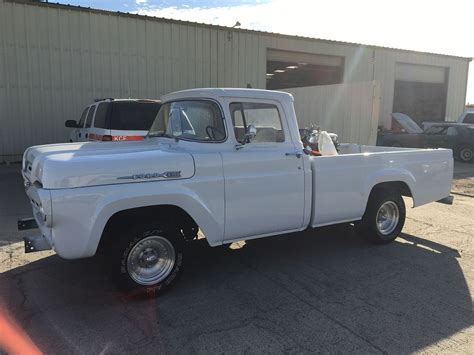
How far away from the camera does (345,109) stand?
13.4 metres

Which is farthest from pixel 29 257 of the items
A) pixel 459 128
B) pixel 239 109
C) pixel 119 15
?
pixel 459 128

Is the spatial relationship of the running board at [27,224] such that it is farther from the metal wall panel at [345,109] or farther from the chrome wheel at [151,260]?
the metal wall panel at [345,109]

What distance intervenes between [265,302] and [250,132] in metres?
1.69

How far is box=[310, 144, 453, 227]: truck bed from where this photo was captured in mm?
5086

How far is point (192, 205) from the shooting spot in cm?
416

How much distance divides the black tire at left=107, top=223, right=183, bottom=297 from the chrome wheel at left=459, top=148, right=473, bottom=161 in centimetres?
1618

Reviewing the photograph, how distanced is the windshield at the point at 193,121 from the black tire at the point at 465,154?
15514 mm

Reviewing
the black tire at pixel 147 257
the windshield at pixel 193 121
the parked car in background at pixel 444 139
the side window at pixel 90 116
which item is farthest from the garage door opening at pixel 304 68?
the black tire at pixel 147 257

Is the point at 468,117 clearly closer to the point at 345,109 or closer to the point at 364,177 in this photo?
the point at 345,109

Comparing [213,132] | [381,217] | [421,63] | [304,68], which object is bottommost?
[381,217]

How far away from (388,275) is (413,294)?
517 millimetres

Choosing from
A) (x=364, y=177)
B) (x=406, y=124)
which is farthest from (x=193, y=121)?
(x=406, y=124)

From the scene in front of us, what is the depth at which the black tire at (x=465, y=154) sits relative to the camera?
1716cm

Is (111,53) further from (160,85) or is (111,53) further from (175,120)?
(175,120)
